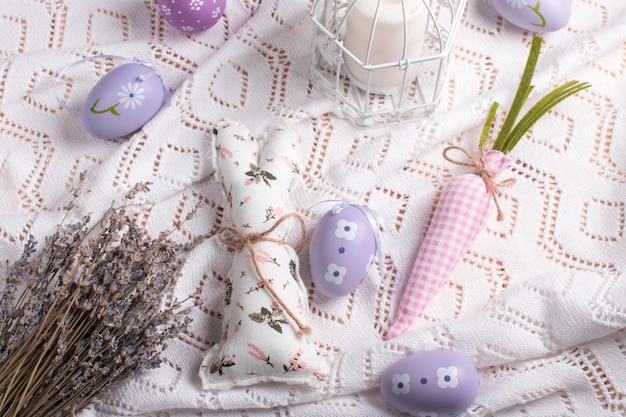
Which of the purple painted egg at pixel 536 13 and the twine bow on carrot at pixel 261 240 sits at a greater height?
the purple painted egg at pixel 536 13

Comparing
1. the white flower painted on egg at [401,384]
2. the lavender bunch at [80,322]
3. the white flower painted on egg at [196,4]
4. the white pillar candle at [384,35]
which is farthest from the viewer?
the white flower painted on egg at [196,4]

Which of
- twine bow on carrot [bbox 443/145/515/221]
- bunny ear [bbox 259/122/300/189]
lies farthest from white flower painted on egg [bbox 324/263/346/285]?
twine bow on carrot [bbox 443/145/515/221]

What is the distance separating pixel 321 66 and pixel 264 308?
552 millimetres

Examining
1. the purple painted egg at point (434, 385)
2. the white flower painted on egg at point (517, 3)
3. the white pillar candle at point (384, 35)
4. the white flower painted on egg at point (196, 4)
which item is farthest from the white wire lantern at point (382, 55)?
the purple painted egg at point (434, 385)

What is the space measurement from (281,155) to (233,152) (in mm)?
93

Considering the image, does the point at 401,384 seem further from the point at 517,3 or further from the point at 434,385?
the point at 517,3

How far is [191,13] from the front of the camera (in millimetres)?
1663

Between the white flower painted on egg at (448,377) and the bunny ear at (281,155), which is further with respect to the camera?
the bunny ear at (281,155)

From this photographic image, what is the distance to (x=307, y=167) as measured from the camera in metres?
1.68

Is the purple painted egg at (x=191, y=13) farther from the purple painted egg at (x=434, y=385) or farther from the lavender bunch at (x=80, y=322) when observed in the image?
the purple painted egg at (x=434, y=385)

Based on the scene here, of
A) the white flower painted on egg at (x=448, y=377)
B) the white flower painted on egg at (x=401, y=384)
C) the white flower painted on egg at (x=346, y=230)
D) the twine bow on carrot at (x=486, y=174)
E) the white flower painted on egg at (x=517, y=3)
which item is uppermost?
the white flower painted on egg at (x=517, y=3)

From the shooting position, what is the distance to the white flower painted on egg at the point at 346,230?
1.48 m

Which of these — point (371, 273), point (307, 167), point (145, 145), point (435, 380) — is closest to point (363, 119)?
point (307, 167)

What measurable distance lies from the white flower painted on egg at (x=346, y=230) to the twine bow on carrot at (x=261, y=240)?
0.33 ft
